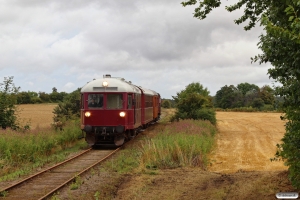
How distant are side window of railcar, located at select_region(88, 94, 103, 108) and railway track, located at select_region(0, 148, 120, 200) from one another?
3860 mm

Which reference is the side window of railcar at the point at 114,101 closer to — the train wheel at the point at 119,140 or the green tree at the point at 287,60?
the train wheel at the point at 119,140

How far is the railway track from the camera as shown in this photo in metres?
9.02

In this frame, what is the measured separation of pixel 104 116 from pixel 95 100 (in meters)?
0.90

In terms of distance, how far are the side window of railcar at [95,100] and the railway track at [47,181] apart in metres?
3.86

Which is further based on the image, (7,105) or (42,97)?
(42,97)

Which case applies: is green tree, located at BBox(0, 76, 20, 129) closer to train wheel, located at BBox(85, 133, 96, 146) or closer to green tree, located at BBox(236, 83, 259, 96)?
train wheel, located at BBox(85, 133, 96, 146)

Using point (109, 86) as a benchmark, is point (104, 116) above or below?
below

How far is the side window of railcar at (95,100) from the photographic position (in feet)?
58.8

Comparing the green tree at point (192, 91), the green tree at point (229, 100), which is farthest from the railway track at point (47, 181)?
the green tree at point (229, 100)

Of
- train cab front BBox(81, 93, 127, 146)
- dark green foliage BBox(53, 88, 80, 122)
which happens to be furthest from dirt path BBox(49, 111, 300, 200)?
dark green foliage BBox(53, 88, 80, 122)

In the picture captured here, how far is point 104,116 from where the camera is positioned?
17734 millimetres

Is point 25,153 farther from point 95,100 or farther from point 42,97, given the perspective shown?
point 42,97

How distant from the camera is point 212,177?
9.82 metres

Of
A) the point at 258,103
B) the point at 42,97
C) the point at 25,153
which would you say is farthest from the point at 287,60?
the point at 42,97
